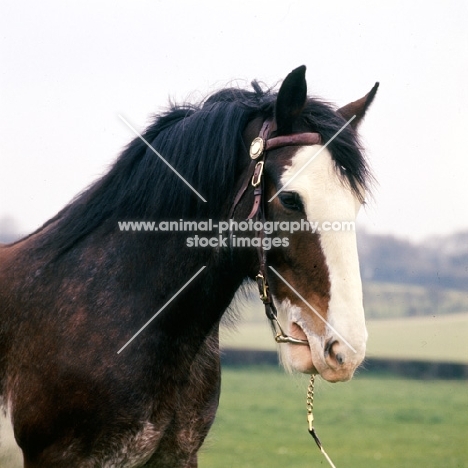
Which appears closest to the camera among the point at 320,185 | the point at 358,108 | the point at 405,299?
the point at 320,185

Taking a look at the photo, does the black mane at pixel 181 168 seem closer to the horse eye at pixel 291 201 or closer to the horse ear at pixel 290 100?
the horse ear at pixel 290 100

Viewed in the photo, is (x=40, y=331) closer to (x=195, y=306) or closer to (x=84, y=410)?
(x=84, y=410)

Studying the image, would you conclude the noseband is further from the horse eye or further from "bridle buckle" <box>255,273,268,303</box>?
the horse eye

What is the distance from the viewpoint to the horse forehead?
11.4 ft

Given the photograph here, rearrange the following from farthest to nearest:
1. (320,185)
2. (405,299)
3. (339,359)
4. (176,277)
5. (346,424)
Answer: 1. (405,299)
2. (346,424)
3. (176,277)
4. (320,185)
5. (339,359)

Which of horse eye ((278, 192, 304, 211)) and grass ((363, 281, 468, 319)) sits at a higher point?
horse eye ((278, 192, 304, 211))

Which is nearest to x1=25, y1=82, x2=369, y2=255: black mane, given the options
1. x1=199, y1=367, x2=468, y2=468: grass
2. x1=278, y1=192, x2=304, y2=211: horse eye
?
x1=278, y1=192, x2=304, y2=211: horse eye

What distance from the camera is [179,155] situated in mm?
4070

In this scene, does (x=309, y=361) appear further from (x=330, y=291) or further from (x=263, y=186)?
(x=263, y=186)

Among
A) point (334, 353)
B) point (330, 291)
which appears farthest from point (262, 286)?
point (334, 353)

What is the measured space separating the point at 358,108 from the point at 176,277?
1402 mm

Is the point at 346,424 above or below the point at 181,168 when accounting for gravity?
below

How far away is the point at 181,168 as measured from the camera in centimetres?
405

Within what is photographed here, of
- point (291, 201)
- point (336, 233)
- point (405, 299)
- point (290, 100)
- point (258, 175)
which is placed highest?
point (290, 100)
